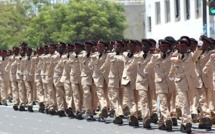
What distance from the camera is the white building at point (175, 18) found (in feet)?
153

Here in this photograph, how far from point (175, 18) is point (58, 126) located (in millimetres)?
31835

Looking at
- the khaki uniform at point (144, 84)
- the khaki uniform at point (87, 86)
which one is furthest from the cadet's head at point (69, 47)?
the khaki uniform at point (144, 84)

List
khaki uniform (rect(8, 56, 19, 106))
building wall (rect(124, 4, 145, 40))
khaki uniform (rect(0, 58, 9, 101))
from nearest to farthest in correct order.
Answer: khaki uniform (rect(8, 56, 19, 106)), khaki uniform (rect(0, 58, 9, 101)), building wall (rect(124, 4, 145, 40))

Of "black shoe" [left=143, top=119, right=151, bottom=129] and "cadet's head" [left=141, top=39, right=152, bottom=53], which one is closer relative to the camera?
"black shoe" [left=143, top=119, right=151, bottom=129]

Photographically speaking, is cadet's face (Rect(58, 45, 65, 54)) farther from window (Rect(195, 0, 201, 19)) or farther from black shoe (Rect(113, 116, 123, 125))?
window (Rect(195, 0, 201, 19))

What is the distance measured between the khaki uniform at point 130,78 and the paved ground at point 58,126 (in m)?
0.60

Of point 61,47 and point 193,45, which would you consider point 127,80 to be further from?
point 61,47

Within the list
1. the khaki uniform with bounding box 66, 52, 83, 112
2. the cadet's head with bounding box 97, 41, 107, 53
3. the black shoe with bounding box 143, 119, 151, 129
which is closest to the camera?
the black shoe with bounding box 143, 119, 151, 129

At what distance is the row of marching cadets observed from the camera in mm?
18156

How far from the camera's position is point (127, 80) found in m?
20.1

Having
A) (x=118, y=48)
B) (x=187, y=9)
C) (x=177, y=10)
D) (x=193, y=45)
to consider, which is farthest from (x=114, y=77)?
(x=177, y=10)

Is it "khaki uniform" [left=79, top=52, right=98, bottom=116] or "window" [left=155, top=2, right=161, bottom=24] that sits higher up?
"window" [left=155, top=2, right=161, bottom=24]

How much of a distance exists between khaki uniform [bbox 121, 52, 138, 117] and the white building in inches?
923

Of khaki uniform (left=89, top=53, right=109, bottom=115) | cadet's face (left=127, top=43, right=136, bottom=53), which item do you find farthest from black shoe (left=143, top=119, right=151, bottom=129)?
khaki uniform (left=89, top=53, right=109, bottom=115)
